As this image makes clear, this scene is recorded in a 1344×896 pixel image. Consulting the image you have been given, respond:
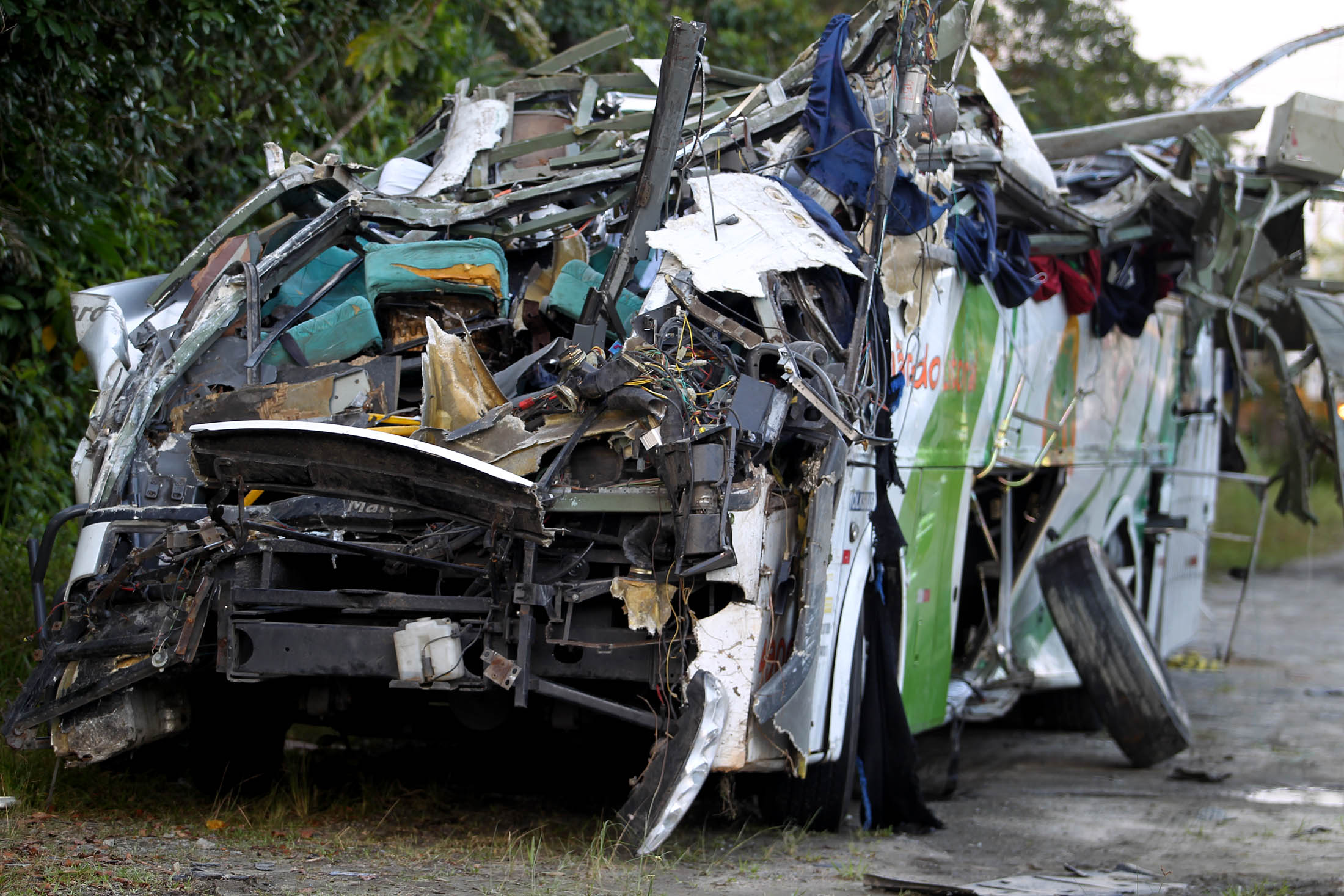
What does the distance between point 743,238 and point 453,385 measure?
1.24m

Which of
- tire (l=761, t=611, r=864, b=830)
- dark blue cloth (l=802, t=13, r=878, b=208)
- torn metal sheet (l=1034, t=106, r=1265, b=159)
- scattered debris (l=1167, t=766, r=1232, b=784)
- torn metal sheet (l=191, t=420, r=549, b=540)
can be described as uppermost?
torn metal sheet (l=1034, t=106, r=1265, b=159)

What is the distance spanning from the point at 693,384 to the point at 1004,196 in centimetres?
287

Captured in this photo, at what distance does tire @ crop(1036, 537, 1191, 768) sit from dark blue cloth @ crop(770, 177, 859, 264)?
296 cm

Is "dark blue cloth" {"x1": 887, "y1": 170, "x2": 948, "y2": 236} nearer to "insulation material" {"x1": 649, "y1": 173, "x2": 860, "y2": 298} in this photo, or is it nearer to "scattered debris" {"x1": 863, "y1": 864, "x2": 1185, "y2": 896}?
"insulation material" {"x1": 649, "y1": 173, "x2": 860, "y2": 298}

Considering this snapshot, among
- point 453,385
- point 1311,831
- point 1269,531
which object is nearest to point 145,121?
point 453,385

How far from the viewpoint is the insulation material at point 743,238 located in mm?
5234

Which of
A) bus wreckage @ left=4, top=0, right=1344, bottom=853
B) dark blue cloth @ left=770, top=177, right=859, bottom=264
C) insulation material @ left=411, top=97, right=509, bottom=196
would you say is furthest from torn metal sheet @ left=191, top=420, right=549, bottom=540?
insulation material @ left=411, top=97, right=509, bottom=196

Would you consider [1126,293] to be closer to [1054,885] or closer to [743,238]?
[743,238]

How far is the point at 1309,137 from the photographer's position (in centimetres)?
812

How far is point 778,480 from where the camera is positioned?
5117mm

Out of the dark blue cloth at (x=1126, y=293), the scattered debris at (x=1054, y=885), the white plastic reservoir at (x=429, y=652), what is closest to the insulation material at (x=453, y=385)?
the white plastic reservoir at (x=429, y=652)

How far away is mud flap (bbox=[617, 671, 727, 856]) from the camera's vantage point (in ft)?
15.4

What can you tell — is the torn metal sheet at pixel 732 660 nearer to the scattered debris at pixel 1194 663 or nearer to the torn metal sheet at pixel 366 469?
the torn metal sheet at pixel 366 469

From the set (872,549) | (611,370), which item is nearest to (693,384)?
(611,370)
